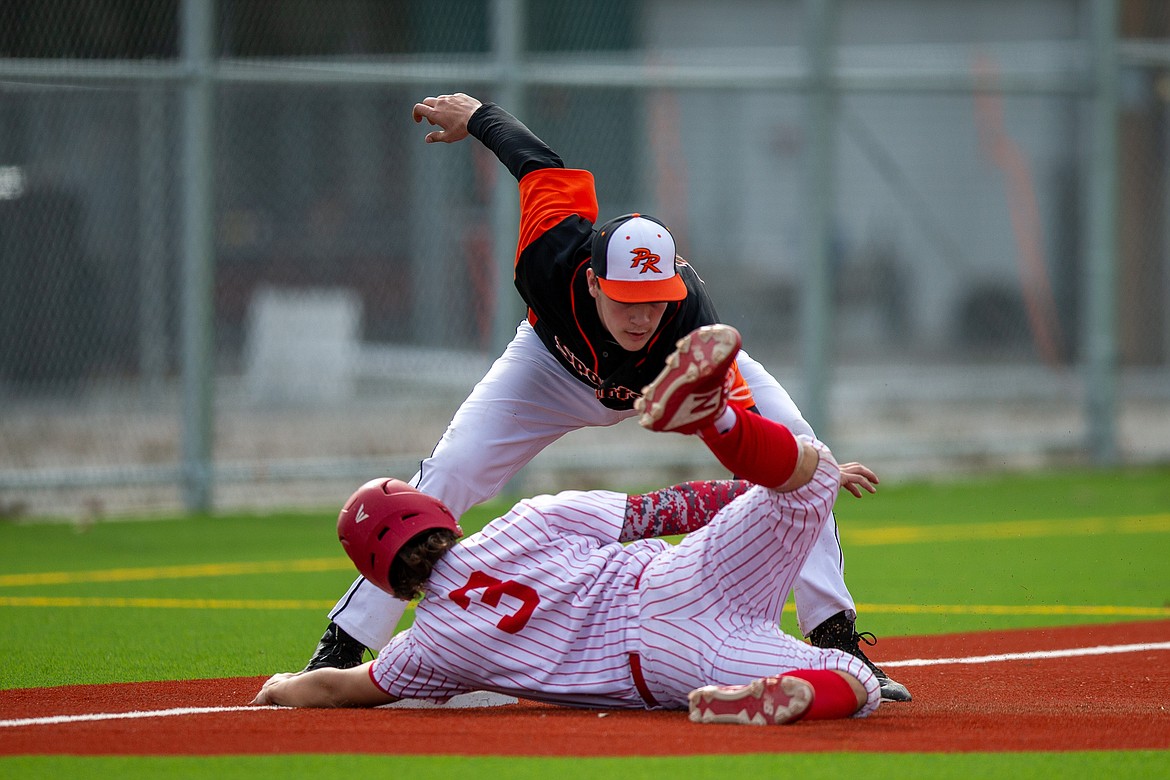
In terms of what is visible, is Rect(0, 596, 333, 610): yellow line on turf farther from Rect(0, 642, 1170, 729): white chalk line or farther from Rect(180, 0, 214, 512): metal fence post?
Rect(180, 0, 214, 512): metal fence post

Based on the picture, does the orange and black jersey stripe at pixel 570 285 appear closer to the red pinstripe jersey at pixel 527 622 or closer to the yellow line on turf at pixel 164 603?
the red pinstripe jersey at pixel 527 622

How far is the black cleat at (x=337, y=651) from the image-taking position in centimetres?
525

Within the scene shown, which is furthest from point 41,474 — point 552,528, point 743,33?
point 743,33

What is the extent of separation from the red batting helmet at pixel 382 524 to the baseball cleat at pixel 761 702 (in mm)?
905

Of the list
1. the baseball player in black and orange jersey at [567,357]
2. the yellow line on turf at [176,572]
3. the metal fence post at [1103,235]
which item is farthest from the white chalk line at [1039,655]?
the metal fence post at [1103,235]

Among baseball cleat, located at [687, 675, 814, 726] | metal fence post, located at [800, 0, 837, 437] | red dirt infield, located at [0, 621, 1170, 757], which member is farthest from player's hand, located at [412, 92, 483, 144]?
metal fence post, located at [800, 0, 837, 437]

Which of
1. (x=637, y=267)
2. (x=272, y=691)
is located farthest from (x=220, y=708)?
(x=637, y=267)

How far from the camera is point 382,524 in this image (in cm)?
473

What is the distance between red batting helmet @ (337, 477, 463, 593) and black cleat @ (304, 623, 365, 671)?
21.0 inches

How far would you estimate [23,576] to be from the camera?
8664 mm

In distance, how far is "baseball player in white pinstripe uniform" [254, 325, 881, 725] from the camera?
4.57 meters

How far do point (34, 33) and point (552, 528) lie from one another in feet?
24.0

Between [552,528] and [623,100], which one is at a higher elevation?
[623,100]

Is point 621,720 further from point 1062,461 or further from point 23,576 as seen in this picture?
point 1062,461
